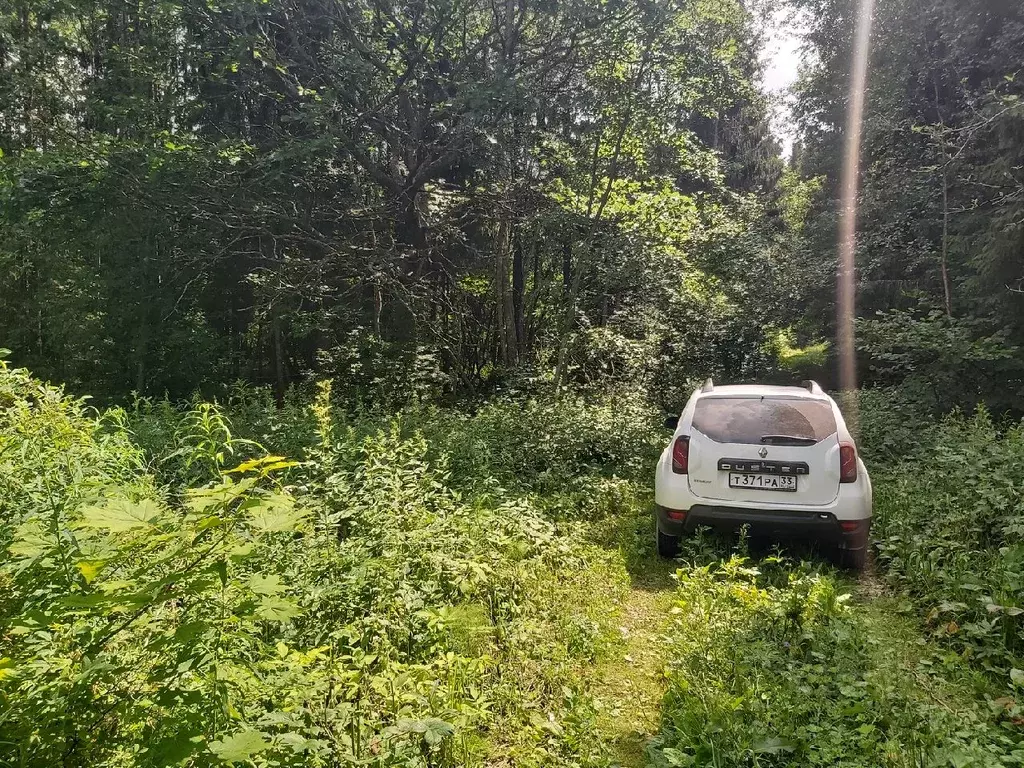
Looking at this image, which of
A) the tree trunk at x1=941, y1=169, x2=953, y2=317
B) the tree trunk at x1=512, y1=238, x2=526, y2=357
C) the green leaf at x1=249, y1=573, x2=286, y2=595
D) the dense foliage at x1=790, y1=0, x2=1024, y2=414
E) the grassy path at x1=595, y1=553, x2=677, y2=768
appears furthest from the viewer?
the tree trunk at x1=512, y1=238, x2=526, y2=357

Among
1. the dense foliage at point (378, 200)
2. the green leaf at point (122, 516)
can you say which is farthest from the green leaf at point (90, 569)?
the dense foliage at point (378, 200)

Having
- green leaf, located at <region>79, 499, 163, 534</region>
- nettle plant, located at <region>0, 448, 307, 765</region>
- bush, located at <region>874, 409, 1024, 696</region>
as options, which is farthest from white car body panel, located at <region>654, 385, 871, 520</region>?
green leaf, located at <region>79, 499, 163, 534</region>

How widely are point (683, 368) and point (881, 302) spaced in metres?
6.78

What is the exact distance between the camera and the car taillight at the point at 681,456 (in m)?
5.45

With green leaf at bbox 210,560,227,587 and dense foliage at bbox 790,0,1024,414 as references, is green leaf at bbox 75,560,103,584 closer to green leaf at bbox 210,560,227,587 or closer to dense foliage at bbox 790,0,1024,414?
green leaf at bbox 210,560,227,587

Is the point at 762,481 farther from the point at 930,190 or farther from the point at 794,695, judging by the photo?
the point at 930,190

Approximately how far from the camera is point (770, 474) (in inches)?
204

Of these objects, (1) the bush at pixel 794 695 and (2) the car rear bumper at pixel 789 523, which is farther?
(2) the car rear bumper at pixel 789 523

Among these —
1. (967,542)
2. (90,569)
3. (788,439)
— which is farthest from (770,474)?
(90,569)

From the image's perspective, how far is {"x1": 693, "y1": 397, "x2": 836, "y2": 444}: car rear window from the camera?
5.30 m

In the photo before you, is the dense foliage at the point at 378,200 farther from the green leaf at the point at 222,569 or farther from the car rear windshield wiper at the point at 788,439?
the green leaf at the point at 222,569

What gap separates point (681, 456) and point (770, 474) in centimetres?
76

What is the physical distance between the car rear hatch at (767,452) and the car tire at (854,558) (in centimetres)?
58

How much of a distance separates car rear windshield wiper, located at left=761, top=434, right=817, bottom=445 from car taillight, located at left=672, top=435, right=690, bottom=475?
66 centimetres
